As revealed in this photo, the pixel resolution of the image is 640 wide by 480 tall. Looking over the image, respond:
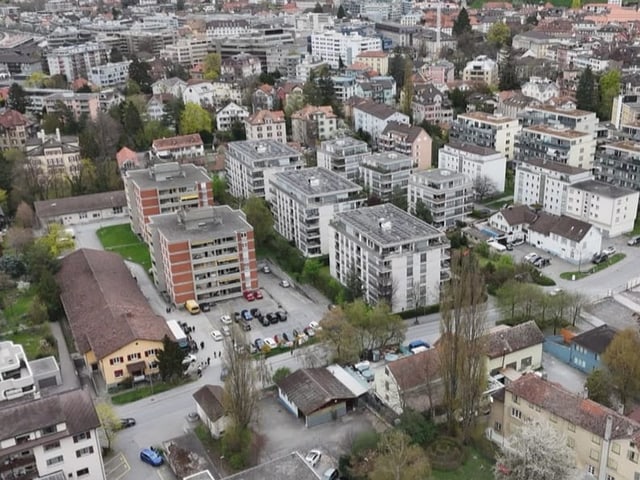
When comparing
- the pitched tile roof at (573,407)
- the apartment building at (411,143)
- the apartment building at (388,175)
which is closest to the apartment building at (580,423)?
the pitched tile roof at (573,407)

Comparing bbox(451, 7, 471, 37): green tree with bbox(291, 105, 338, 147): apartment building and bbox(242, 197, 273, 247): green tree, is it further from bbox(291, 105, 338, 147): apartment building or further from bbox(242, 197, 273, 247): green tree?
bbox(242, 197, 273, 247): green tree

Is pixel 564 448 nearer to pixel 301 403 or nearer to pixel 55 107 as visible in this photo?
pixel 301 403

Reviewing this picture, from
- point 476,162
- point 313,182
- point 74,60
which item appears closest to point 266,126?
point 476,162

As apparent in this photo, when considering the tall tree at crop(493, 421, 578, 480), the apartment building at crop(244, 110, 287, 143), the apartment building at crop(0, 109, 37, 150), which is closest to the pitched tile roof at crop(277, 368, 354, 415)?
the tall tree at crop(493, 421, 578, 480)

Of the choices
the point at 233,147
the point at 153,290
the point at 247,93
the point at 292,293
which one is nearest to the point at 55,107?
the point at 247,93

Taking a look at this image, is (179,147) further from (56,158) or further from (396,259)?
(396,259)

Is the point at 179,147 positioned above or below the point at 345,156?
below
